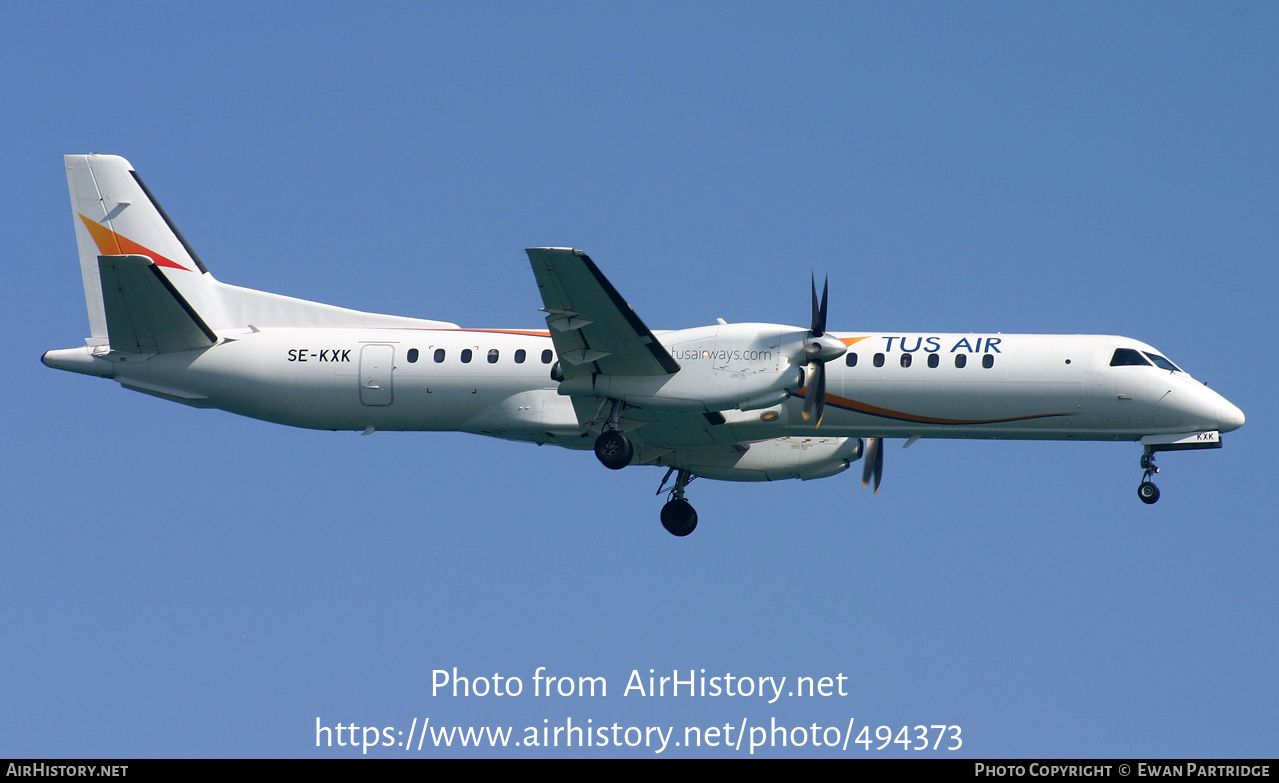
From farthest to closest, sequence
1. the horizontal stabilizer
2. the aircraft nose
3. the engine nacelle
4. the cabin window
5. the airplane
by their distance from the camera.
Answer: the engine nacelle → the cabin window → the aircraft nose → the horizontal stabilizer → the airplane

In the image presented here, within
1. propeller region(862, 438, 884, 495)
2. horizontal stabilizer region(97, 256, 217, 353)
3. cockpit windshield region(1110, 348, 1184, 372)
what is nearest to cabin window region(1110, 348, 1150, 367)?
cockpit windshield region(1110, 348, 1184, 372)

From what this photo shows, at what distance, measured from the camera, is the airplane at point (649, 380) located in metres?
22.2

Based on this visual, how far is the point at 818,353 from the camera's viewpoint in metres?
22.0

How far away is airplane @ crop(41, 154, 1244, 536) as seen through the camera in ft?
72.8

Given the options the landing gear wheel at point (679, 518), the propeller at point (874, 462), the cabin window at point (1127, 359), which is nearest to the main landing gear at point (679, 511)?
the landing gear wheel at point (679, 518)

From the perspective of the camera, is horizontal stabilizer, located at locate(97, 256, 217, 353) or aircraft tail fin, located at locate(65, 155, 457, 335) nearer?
horizontal stabilizer, located at locate(97, 256, 217, 353)

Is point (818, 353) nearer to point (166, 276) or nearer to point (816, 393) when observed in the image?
point (816, 393)

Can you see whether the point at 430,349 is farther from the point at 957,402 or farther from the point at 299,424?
the point at 957,402

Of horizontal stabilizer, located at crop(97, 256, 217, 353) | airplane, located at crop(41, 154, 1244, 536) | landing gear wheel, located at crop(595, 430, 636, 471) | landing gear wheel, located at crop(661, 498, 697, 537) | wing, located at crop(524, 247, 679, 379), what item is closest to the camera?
wing, located at crop(524, 247, 679, 379)

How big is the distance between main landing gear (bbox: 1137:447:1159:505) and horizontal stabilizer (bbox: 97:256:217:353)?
56.8 ft

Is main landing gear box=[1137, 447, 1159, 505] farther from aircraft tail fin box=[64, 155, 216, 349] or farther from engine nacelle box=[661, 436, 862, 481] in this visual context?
aircraft tail fin box=[64, 155, 216, 349]

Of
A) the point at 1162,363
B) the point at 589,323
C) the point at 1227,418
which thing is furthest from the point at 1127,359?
the point at 589,323

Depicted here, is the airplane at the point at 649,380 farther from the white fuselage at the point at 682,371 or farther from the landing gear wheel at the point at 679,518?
the landing gear wheel at the point at 679,518
